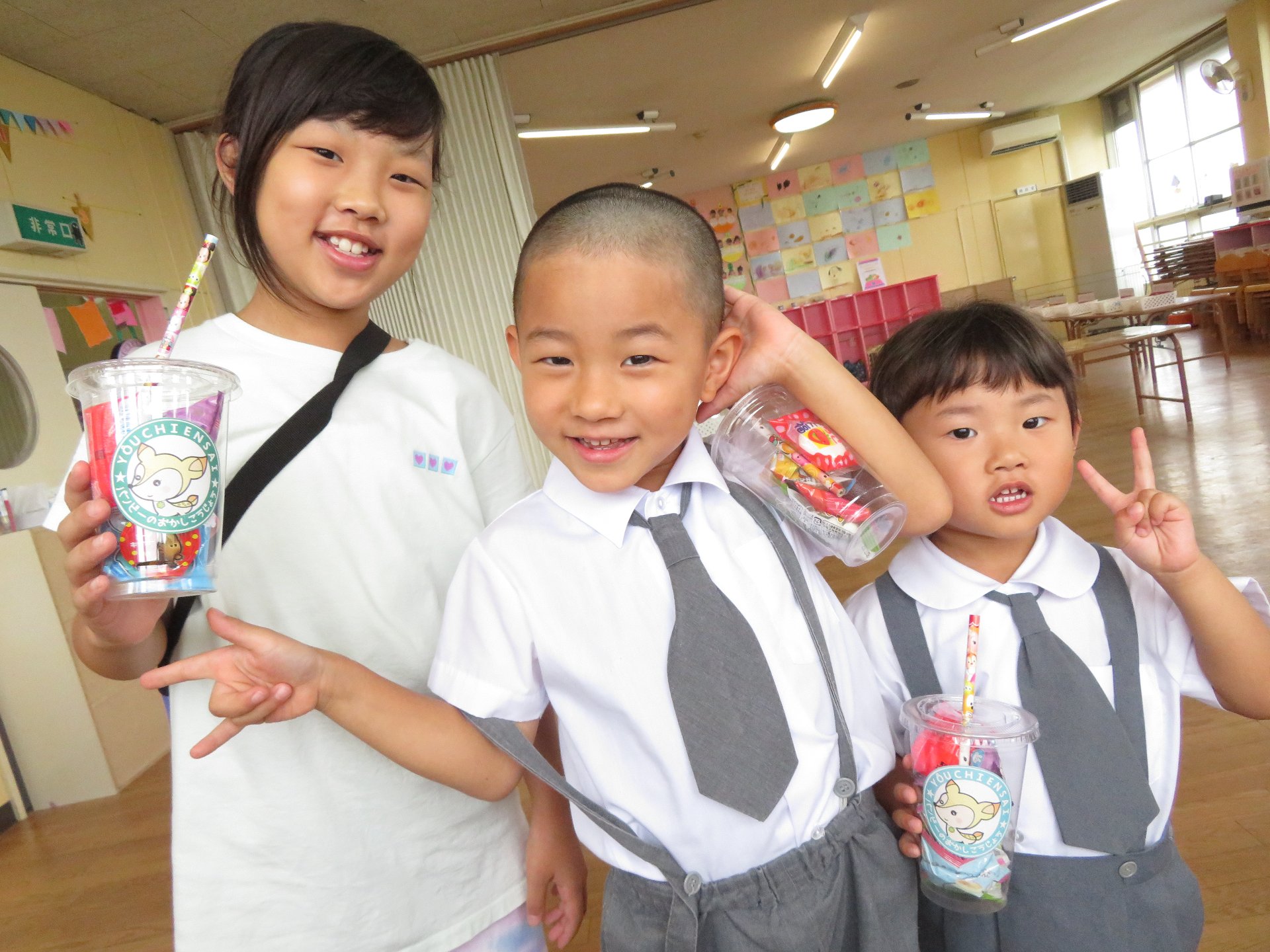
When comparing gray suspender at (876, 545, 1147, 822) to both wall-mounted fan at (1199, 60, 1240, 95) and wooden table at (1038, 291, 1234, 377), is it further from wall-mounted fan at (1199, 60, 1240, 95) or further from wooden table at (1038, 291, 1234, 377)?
wall-mounted fan at (1199, 60, 1240, 95)

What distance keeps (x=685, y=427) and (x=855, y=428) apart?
0.21 metres

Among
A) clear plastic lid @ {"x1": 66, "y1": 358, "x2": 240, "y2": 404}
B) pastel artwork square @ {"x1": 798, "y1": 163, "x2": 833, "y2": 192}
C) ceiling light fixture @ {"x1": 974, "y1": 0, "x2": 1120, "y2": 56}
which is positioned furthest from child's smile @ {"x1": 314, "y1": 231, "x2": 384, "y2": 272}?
pastel artwork square @ {"x1": 798, "y1": 163, "x2": 833, "y2": 192}

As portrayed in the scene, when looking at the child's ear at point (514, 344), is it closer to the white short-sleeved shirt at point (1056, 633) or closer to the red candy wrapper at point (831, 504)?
the red candy wrapper at point (831, 504)

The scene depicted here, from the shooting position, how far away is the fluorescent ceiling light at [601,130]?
7387 mm

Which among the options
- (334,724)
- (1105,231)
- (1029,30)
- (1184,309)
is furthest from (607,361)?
(1105,231)

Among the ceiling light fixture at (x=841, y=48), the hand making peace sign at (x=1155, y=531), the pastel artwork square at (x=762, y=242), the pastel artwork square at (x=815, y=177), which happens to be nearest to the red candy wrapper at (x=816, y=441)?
the hand making peace sign at (x=1155, y=531)

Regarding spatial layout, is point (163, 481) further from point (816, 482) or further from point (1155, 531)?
point (1155, 531)

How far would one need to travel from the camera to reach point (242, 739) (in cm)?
87

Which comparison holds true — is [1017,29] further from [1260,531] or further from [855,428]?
[855,428]

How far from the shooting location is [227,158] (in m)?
0.93

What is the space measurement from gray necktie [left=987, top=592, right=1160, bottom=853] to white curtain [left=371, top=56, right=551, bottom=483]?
164 inches

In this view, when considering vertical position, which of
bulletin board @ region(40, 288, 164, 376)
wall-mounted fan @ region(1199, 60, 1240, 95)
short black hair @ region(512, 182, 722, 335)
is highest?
wall-mounted fan @ region(1199, 60, 1240, 95)

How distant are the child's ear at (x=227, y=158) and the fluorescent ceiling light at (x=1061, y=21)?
28.4 feet

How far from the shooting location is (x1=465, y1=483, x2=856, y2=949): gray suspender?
0.78m
